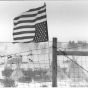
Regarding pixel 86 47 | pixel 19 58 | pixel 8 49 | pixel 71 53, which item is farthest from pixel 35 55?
pixel 86 47

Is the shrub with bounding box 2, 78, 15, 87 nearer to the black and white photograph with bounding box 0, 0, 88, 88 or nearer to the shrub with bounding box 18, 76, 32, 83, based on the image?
the black and white photograph with bounding box 0, 0, 88, 88

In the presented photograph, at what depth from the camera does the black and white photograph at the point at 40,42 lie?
2705 millimetres

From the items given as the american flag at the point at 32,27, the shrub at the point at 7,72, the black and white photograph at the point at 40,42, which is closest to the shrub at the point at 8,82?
the black and white photograph at the point at 40,42

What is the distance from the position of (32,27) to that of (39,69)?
1056mm

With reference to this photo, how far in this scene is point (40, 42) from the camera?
2.84 metres

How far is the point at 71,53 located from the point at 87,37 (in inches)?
37.8

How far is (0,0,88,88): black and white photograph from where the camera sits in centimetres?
271

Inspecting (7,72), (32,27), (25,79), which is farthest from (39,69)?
(32,27)

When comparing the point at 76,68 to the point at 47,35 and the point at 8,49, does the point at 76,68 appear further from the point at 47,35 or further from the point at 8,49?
the point at 8,49

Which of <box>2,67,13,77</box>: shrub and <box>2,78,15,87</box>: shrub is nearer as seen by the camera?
<box>2,78,15,87</box>: shrub

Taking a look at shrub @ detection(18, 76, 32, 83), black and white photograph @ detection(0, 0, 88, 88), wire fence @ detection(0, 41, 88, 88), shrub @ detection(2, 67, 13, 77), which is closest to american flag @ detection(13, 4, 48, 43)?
black and white photograph @ detection(0, 0, 88, 88)

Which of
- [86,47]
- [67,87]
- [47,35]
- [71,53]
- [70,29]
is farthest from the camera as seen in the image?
[70,29]

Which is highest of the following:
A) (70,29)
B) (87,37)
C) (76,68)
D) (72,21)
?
(72,21)

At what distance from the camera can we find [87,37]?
2.93 m
